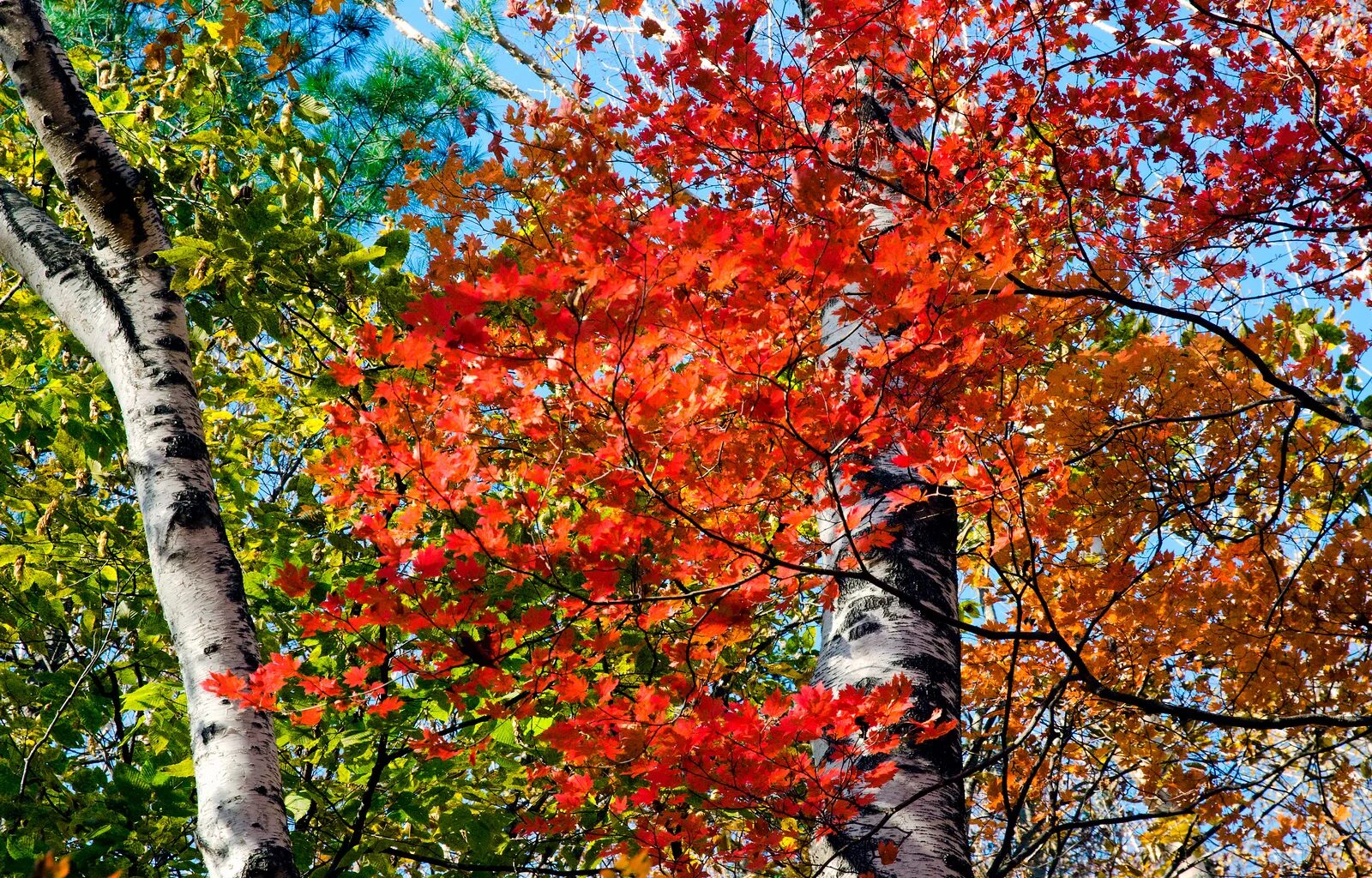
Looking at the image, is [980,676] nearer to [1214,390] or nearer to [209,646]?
[1214,390]

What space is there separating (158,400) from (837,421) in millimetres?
1732

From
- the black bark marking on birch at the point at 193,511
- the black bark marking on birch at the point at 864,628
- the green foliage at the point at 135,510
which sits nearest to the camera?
the black bark marking on birch at the point at 193,511

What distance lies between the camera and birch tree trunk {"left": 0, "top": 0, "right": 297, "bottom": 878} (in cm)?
185

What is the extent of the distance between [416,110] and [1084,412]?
535 centimetres

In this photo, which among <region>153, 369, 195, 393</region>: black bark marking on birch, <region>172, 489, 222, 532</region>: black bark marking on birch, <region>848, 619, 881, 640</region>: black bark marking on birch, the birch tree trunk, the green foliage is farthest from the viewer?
the green foliage

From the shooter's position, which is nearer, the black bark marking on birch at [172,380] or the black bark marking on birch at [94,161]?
the black bark marking on birch at [172,380]

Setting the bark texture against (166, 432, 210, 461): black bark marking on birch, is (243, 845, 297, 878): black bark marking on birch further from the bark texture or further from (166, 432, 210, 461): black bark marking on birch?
the bark texture

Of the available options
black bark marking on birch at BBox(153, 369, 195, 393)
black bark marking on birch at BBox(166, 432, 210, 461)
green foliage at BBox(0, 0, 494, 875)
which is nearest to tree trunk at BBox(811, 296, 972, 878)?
green foliage at BBox(0, 0, 494, 875)

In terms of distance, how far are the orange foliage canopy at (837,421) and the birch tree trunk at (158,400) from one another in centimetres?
16

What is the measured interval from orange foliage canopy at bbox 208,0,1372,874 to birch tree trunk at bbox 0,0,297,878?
0.54ft

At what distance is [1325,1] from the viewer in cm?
533

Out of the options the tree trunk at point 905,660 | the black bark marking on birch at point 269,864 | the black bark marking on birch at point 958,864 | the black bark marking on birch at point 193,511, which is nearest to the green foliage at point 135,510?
the black bark marking on birch at point 193,511

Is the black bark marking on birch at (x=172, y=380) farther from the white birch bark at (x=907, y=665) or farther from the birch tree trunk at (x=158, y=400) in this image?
the white birch bark at (x=907, y=665)

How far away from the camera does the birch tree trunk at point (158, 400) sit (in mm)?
1853
